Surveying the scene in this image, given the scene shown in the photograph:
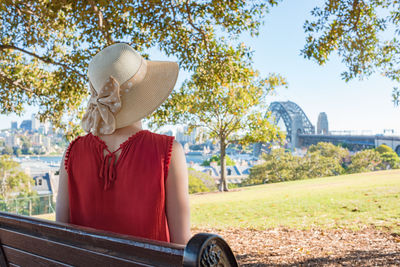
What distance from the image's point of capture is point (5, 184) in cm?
2970

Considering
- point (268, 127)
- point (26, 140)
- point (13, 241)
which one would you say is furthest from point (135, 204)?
point (26, 140)

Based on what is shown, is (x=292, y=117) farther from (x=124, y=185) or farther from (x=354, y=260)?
(x=124, y=185)

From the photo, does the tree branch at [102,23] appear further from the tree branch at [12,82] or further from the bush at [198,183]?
the bush at [198,183]

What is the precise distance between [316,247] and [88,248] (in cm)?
477

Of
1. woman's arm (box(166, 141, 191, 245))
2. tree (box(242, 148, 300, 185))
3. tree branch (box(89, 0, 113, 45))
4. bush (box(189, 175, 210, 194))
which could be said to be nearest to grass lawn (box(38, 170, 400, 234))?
tree branch (box(89, 0, 113, 45))

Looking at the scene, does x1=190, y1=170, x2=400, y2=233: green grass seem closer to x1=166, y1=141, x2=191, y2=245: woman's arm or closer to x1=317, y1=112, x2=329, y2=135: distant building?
x1=166, y1=141, x2=191, y2=245: woman's arm

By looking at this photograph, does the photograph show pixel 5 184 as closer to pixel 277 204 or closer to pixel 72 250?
pixel 277 204

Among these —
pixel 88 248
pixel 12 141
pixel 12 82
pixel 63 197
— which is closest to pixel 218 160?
pixel 12 141

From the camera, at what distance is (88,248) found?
1070 mm

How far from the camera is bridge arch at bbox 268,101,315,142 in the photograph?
213ft

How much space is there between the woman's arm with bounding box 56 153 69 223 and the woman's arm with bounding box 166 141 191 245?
0.47m

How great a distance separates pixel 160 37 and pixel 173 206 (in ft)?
16.2

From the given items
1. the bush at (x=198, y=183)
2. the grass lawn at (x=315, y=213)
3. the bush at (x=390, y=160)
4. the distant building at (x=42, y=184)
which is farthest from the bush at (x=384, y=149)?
the distant building at (x=42, y=184)

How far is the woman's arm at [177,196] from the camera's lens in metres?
1.25
